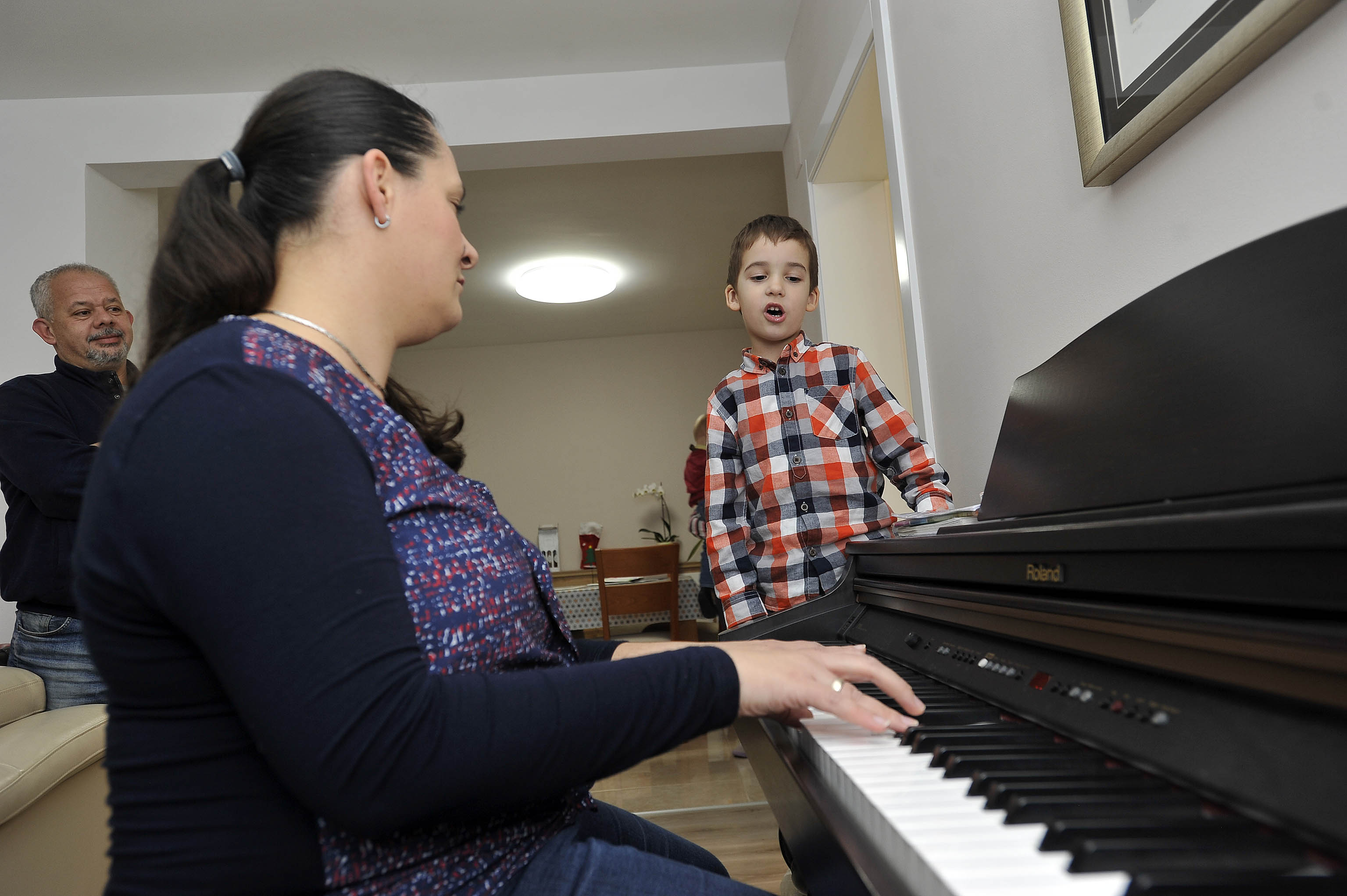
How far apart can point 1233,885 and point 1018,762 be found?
0.21 metres

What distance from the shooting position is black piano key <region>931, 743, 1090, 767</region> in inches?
22.5

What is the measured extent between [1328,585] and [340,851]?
61 centimetres

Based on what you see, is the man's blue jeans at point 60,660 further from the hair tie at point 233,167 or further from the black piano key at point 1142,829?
the black piano key at point 1142,829

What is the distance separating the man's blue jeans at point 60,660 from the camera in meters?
2.09

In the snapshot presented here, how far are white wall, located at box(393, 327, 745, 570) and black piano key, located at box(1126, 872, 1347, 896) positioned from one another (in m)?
7.61

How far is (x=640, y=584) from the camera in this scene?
16.0 ft

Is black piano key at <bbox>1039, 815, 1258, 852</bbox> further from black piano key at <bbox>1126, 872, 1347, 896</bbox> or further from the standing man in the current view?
the standing man

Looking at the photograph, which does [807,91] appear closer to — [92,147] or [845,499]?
[845,499]

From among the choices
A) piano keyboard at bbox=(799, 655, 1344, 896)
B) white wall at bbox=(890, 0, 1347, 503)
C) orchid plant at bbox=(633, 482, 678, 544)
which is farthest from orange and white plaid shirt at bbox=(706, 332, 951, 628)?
orchid plant at bbox=(633, 482, 678, 544)

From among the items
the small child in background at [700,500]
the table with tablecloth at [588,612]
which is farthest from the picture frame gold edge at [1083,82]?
the table with tablecloth at [588,612]

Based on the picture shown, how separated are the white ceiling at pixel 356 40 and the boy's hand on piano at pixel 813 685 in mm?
3138

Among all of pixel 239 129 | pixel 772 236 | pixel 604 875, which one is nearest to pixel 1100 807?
pixel 604 875

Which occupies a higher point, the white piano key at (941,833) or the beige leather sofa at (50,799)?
the white piano key at (941,833)

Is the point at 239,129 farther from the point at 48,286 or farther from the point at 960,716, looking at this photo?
the point at 960,716
